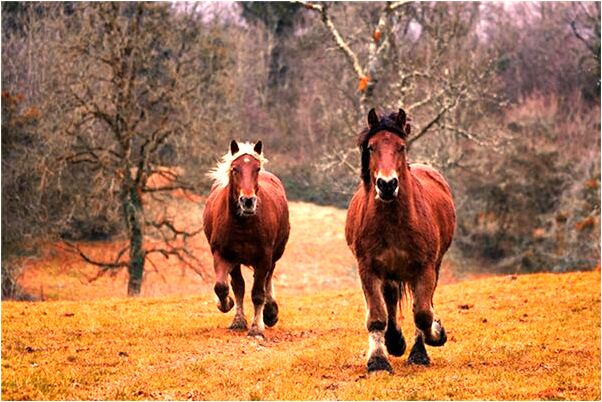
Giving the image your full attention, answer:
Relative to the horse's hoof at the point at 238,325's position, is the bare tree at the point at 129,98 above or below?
above

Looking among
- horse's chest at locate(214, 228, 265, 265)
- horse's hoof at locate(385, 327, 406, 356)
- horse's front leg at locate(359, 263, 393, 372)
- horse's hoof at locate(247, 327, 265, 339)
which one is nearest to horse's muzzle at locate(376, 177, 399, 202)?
horse's front leg at locate(359, 263, 393, 372)

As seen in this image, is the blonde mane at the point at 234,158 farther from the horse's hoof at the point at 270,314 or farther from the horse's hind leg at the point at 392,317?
the horse's hind leg at the point at 392,317

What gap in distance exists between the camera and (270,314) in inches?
565

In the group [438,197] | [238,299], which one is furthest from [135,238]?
[438,197]

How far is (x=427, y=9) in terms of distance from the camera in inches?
1665

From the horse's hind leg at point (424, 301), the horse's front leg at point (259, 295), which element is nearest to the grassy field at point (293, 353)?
the horse's front leg at point (259, 295)

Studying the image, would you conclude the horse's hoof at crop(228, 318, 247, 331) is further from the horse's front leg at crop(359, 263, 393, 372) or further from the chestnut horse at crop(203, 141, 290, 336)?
the horse's front leg at crop(359, 263, 393, 372)

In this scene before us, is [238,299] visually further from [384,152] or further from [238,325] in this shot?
[384,152]

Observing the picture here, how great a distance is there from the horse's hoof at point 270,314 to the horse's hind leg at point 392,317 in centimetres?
408

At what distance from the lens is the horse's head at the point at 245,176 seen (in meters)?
12.1

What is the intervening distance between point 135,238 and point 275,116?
1290 inches

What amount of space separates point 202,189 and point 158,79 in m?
4.60

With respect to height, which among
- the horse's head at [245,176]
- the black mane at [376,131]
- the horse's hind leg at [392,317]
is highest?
the black mane at [376,131]

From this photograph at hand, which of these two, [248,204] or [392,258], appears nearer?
[392,258]
